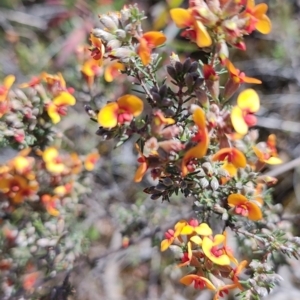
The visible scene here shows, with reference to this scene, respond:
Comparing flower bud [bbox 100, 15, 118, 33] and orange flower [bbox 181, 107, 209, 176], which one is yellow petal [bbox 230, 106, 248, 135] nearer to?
orange flower [bbox 181, 107, 209, 176]

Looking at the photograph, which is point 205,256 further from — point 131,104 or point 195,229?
point 131,104

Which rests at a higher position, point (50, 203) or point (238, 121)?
point (238, 121)

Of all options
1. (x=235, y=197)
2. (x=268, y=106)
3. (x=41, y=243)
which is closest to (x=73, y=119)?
(x=41, y=243)

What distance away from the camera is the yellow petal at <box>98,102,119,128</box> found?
1802 mm

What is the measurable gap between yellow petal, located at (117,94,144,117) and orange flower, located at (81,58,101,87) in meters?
1.28

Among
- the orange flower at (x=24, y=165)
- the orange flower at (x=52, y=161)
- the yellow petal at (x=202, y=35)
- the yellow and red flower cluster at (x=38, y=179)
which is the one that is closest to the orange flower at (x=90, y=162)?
the yellow and red flower cluster at (x=38, y=179)

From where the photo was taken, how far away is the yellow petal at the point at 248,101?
6.25 ft

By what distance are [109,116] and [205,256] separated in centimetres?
80

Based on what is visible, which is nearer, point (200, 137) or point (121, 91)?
point (200, 137)

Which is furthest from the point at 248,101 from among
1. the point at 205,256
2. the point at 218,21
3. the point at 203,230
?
the point at 205,256

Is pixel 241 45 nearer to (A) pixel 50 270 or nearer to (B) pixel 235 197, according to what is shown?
(B) pixel 235 197

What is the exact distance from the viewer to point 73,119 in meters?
4.21

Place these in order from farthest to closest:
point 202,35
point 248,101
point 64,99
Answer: point 64,99 → point 248,101 → point 202,35

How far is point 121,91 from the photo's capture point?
4.05 meters
